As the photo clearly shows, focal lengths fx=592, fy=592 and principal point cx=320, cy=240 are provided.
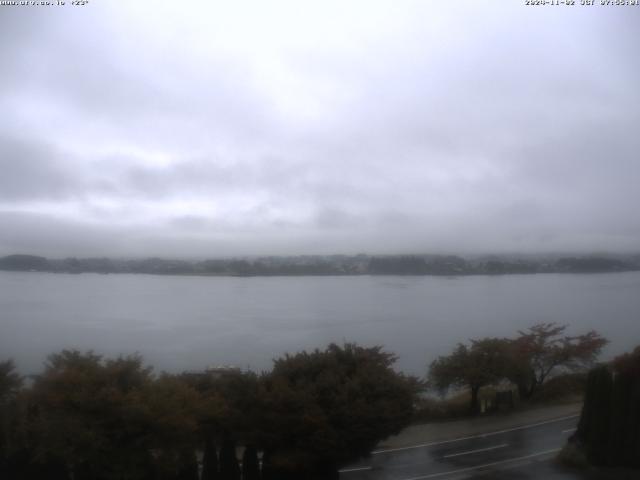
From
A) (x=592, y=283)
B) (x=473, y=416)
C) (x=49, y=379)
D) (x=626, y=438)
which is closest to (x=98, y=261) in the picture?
(x=49, y=379)

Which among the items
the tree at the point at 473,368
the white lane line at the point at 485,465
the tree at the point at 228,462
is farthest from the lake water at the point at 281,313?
the white lane line at the point at 485,465

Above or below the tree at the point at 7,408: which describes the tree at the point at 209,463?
below

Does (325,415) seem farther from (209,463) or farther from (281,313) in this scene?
(281,313)


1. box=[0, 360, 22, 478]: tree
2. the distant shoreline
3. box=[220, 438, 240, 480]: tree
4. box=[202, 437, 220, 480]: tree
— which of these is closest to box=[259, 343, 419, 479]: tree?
box=[220, 438, 240, 480]: tree

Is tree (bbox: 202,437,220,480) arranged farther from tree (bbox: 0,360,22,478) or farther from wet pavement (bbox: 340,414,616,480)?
tree (bbox: 0,360,22,478)

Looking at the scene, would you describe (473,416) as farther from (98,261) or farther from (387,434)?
(98,261)

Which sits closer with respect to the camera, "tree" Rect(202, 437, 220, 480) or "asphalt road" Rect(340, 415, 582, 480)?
"tree" Rect(202, 437, 220, 480)

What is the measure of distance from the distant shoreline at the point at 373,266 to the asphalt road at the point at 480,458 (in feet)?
34.9

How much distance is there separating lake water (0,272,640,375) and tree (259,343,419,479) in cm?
663

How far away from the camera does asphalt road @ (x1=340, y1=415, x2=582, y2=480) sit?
11.4 m

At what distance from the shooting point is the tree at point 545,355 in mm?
18984

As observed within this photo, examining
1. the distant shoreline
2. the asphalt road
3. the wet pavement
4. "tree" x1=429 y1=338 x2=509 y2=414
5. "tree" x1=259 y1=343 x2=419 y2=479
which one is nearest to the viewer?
"tree" x1=259 y1=343 x2=419 y2=479

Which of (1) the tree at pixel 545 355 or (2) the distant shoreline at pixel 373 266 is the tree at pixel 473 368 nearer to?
(1) the tree at pixel 545 355

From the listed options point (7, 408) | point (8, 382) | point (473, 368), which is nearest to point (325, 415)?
point (7, 408)
